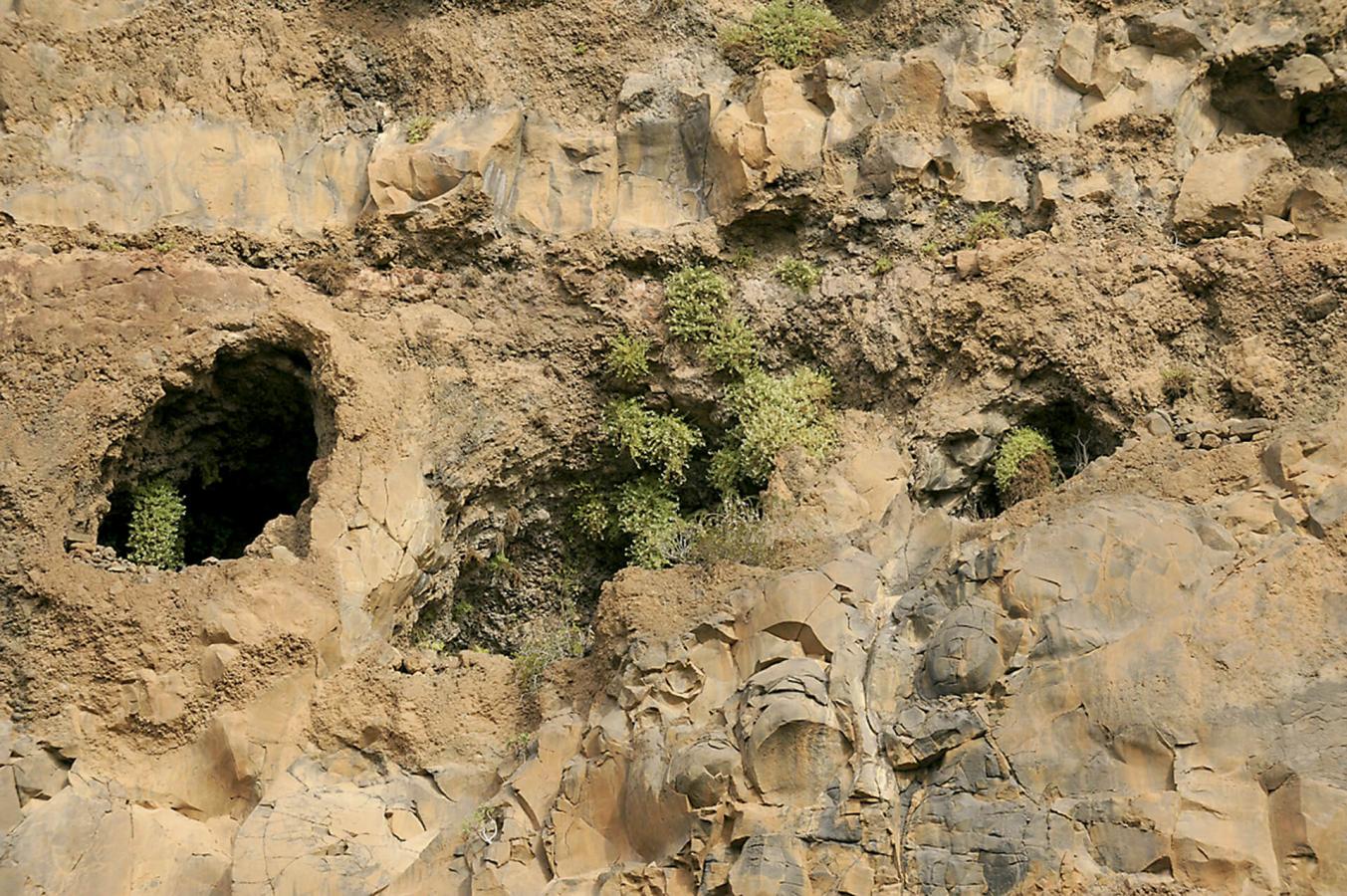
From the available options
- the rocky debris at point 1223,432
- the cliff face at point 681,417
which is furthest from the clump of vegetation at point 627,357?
the rocky debris at point 1223,432

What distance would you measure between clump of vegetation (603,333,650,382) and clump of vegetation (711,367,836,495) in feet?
2.35

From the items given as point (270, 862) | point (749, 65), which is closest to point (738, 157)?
point (749, 65)

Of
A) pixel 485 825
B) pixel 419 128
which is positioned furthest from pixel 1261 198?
pixel 485 825

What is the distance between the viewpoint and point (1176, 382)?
13086mm

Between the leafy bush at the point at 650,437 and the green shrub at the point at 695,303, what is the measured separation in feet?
2.23

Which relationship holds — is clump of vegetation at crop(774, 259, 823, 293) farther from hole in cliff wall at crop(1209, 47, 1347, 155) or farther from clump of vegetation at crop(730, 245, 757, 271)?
hole in cliff wall at crop(1209, 47, 1347, 155)

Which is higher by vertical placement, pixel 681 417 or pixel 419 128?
pixel 419 128

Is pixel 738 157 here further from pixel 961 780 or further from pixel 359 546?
pixel 961 780

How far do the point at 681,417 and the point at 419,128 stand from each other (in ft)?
10.9

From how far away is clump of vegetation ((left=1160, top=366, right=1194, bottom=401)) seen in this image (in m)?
13.1

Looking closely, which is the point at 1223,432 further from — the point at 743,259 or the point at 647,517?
the point at 647,517

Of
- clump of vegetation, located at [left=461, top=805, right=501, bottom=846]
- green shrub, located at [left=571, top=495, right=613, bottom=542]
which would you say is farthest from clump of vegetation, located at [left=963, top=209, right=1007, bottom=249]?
clump of vegetation, located at [left=461, top=805, right=501, bottom=846]

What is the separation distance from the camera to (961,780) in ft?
35.1

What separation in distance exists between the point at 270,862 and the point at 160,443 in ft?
12.5
